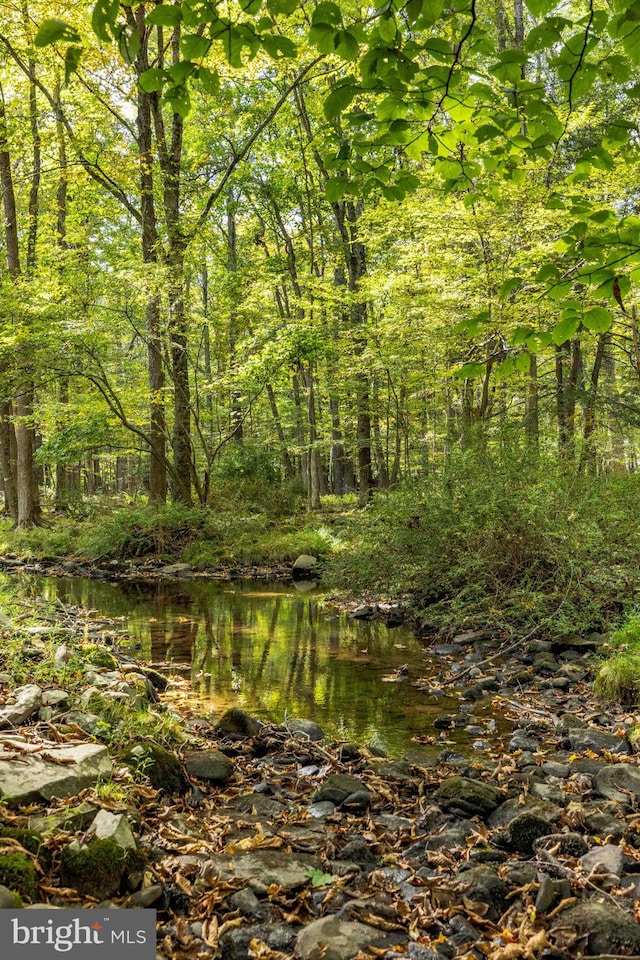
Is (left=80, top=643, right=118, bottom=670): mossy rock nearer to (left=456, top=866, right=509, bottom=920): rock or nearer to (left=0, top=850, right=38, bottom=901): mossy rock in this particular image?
(left=0, top=850, right=38, bottom=901): mossy rock

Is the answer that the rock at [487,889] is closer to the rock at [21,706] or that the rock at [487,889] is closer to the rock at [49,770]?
the rock at [49,770]

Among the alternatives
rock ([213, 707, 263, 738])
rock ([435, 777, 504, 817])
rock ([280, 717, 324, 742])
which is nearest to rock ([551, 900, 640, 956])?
rock ([435, 777, 504, 817])

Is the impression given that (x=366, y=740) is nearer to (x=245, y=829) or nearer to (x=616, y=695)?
(x=245, y=829)

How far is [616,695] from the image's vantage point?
5.77 metres

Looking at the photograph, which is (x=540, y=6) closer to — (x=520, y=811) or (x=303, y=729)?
(x=520, y=811)

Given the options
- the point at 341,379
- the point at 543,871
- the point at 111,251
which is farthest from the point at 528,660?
the point at 111,251

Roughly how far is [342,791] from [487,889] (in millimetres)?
1260

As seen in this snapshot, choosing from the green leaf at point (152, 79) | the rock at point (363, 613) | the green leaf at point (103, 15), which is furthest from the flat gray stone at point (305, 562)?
the green leaf at point (103, 15)

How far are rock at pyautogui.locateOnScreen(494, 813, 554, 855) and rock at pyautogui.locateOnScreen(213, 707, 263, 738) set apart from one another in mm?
2178

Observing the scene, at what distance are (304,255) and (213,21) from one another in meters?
23.1

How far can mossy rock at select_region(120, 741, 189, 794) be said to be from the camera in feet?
12.6

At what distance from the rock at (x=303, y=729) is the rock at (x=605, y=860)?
2301 millimetres

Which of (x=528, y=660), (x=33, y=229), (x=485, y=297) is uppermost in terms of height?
(x=33, y=229)

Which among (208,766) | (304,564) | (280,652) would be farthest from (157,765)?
(304,564)
